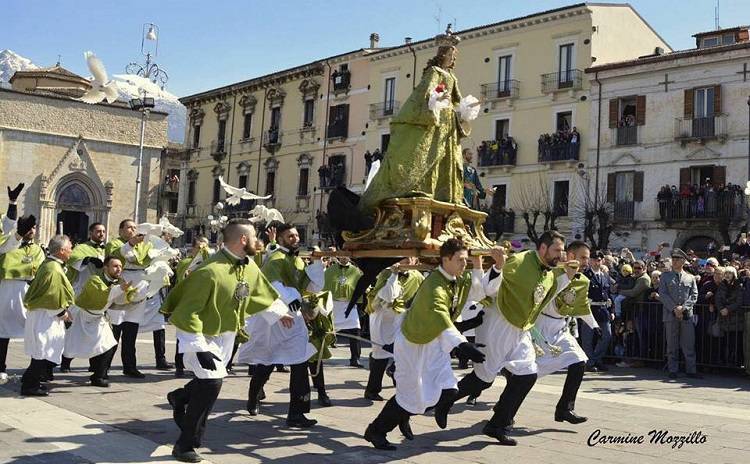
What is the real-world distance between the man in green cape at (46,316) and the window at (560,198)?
81.6ft

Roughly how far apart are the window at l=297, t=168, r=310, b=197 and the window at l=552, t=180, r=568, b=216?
48.6 ft

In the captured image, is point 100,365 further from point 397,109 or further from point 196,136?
point 196,136

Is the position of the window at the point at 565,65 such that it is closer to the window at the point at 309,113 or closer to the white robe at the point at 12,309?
the window at the point at 309,113

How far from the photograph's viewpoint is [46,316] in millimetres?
8789

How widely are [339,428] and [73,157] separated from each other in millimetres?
37498

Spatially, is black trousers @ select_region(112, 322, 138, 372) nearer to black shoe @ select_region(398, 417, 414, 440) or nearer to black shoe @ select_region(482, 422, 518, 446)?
black shoe @ select_region(398, 417, 414, 440)

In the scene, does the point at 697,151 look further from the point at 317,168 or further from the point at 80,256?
the point at 80,256

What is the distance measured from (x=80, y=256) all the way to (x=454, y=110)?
18.4 feet

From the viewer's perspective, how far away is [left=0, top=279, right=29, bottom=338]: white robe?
9562 millimetres

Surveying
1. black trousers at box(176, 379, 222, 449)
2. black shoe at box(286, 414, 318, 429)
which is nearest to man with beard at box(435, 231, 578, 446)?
black shoe at box(286, 414, 318, 429)

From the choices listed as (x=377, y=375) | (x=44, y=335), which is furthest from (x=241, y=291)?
(x=44, y=335)

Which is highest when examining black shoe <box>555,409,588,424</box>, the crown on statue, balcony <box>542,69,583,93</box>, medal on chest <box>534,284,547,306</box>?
balcony <box>542,69,583,93</box>

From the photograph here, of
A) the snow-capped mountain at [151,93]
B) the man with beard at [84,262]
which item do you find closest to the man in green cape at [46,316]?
the man with beard at [84,262]

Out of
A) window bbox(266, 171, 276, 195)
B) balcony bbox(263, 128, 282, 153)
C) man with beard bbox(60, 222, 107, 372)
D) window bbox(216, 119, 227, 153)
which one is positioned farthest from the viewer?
window bbox(216, 119, 227, 153)
